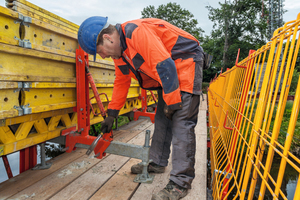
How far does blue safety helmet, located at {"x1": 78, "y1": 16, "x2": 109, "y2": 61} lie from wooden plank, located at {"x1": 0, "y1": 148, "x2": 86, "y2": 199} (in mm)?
1669

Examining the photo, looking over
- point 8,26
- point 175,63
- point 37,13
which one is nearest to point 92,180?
point 175,63

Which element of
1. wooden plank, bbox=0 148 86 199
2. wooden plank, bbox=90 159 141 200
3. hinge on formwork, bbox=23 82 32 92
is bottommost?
wooden plank, bbox=0 148 86 199

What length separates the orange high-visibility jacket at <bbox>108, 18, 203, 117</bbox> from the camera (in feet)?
5.98

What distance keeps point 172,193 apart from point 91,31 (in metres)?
1.81

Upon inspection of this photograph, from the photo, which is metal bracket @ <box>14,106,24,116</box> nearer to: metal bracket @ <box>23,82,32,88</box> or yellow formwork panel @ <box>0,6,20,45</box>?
metal bracket @ <box>23,82,32,88</box>

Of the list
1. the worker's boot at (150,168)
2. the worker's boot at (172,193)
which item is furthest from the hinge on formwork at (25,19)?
the worker's boot at (172,193)

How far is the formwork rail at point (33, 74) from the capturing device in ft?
6.34

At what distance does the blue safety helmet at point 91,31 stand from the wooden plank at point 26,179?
65.7 inches

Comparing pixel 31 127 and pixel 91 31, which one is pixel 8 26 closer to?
pixel 91 31

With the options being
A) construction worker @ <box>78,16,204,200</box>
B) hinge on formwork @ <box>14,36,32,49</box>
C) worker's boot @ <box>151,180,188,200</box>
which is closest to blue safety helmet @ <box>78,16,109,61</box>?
construction worker @ <box>78,16,204,200</box>

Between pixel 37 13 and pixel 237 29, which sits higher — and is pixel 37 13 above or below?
below

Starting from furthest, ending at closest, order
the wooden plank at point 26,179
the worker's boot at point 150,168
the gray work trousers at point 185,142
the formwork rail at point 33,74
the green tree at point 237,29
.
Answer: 1. the green tree at point 237,29
2. the worker's boot at point 150,168
3. the wooden plank at point 26,179
4. the gray work trousers at point 185,142
5. the formwork rail at point 33,74

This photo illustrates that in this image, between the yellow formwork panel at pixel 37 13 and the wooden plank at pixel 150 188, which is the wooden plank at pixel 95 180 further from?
the yellow formwork panel at pixel 37 13

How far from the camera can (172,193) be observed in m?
2.01
